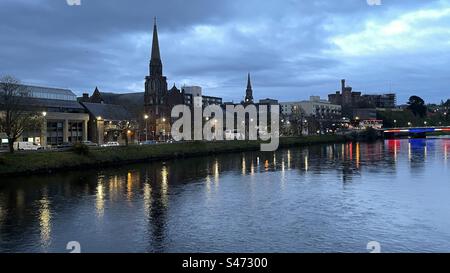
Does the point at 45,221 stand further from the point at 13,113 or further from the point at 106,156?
the point at 13,113

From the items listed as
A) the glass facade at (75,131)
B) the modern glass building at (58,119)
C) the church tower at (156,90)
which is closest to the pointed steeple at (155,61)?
the church tower at (156,90)

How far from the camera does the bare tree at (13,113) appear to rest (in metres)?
69.5

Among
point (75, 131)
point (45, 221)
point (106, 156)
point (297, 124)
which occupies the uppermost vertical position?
point (297, 124)

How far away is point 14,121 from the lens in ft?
229

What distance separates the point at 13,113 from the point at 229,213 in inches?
2098

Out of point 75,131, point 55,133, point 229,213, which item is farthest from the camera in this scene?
point 75,131

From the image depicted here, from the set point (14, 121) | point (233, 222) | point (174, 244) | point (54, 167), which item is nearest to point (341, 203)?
point (233, 222)

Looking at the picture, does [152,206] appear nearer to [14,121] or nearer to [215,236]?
[215,236]

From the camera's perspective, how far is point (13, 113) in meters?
72.4

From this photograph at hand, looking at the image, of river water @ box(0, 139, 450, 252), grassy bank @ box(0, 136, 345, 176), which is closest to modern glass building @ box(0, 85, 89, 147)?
grassy bank @ box(0, 136, 345, 176)

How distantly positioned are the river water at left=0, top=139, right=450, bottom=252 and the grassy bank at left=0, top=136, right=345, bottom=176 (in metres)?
4.82

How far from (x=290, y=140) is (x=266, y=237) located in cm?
12056

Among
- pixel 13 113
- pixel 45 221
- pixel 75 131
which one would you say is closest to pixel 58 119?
pixel 75 131

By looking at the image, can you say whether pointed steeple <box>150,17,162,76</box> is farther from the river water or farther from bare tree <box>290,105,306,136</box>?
the river water
